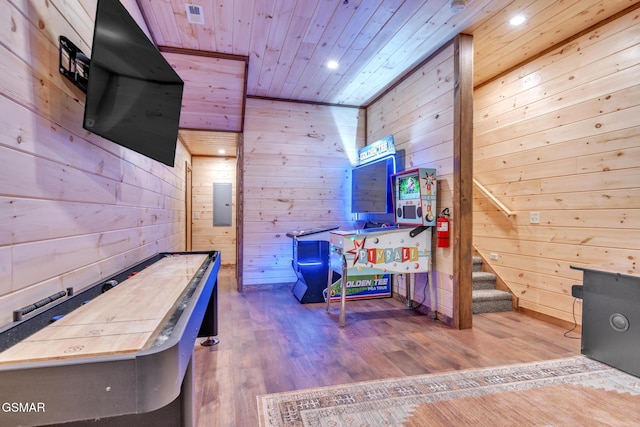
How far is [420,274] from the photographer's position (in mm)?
3738

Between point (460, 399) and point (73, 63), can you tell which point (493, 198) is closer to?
point (460, 399)

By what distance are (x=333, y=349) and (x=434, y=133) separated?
8.08 ft

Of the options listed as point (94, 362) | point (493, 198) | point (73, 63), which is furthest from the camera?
point (493, 198)

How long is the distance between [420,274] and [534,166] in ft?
5.73

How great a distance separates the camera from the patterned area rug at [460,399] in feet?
5.59

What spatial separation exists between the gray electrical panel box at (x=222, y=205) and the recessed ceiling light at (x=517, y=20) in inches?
226

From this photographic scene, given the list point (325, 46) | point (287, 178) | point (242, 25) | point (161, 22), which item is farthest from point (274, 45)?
point (287, 178)

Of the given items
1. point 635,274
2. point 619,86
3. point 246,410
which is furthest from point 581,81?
point 246,410

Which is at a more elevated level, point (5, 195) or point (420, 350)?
point (5, 195)

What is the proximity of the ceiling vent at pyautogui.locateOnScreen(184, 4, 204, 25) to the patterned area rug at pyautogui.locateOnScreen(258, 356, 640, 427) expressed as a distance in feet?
9.94

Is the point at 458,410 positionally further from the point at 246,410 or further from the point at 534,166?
the point at 534,166

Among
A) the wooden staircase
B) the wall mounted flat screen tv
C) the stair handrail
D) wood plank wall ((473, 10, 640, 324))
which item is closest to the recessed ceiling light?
wood plank wall ((473, 10, 640, 324))

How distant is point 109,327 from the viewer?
3.07 ft

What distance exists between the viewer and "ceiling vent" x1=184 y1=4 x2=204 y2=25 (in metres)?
2.63
